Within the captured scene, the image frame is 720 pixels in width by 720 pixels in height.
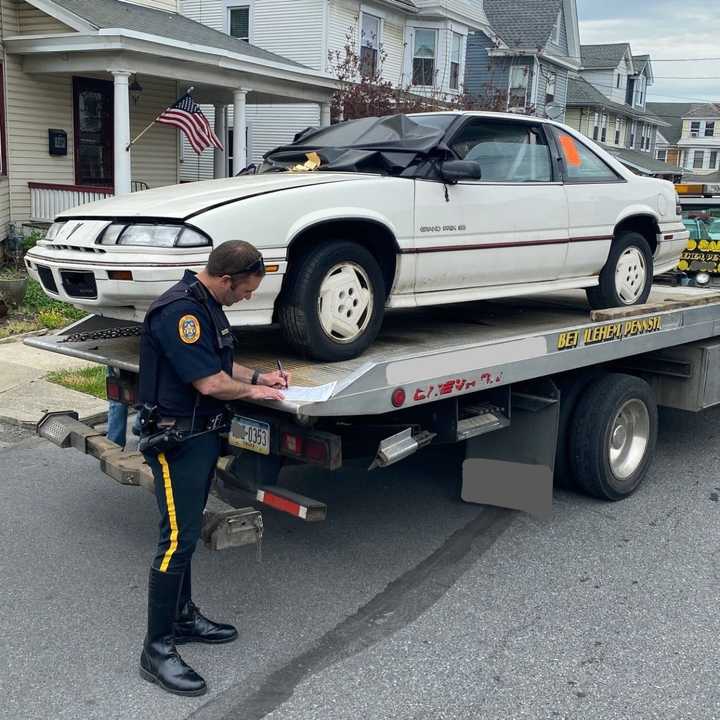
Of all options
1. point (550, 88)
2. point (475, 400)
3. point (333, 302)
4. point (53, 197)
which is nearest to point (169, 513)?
point (333, 302)

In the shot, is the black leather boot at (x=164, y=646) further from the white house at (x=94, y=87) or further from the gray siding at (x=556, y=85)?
the gray siding at (x=556, y=85)

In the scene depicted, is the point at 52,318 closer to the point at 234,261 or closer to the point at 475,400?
the point at 475,400

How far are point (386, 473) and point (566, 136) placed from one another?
2674 mm

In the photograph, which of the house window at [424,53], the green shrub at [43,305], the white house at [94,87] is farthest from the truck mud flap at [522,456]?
the house window at [424,53]

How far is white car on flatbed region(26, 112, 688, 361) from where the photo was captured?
14.3 ft

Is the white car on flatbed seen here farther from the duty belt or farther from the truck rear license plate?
the duty belt

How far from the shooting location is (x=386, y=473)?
6.41 metres

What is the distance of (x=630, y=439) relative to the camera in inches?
242

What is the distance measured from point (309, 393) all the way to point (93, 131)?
13826 millimetres

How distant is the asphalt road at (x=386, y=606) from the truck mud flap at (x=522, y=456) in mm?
194

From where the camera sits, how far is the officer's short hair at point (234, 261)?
349 centimetres

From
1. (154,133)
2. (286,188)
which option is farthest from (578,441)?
(154,133)

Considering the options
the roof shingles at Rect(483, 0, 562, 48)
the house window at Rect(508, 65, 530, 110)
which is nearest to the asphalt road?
the house window at Rect(508, 65, 530, 110)

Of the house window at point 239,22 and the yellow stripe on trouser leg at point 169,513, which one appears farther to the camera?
the house window at point 239,22
